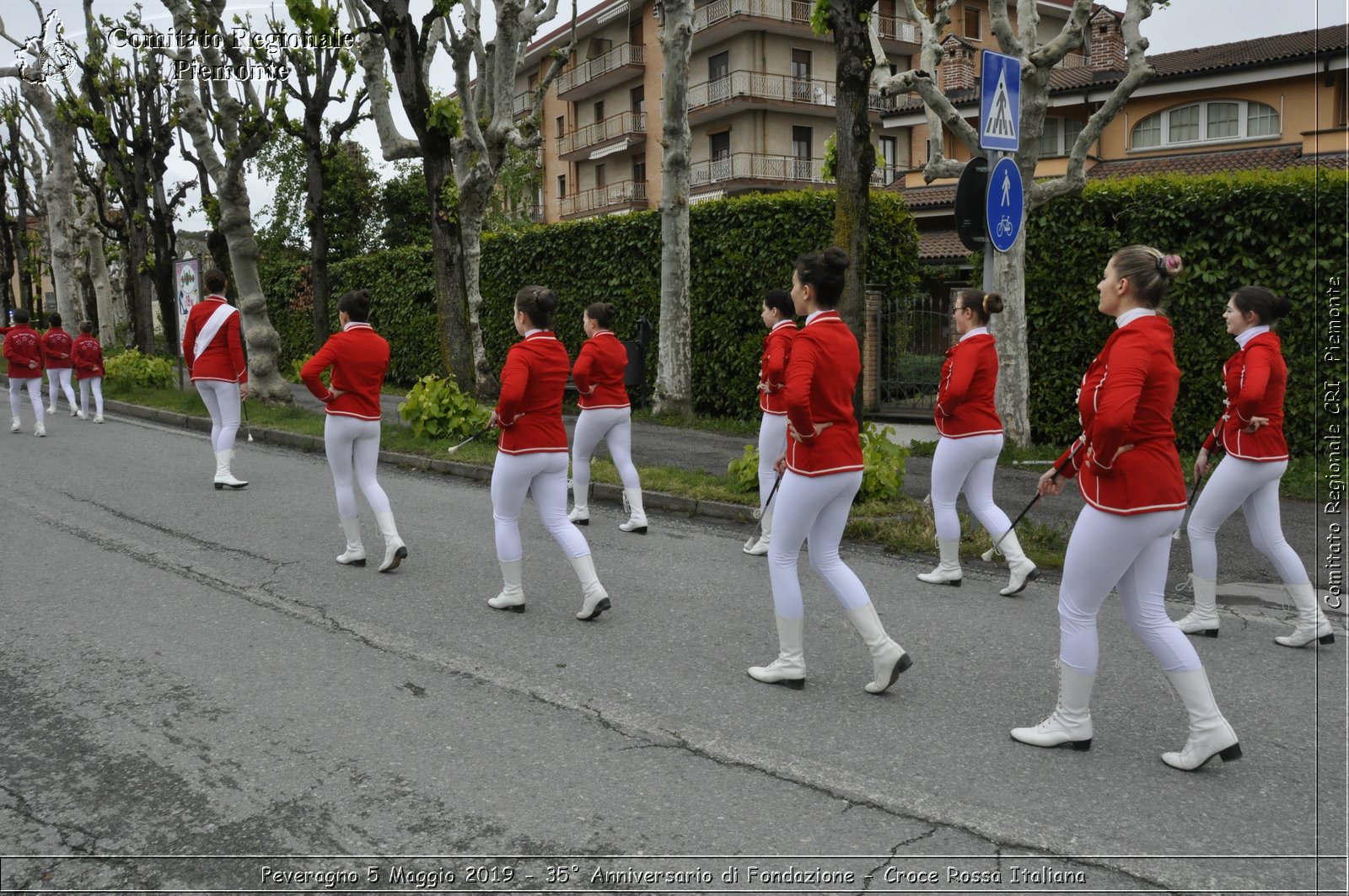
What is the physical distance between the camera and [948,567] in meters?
6.89

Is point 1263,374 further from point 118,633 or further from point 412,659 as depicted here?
point 118,633

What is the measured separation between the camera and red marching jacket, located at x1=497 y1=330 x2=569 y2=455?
5.78m

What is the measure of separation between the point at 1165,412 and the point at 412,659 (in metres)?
3.56

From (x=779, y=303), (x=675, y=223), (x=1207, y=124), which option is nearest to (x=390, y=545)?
(x=779, y=303)

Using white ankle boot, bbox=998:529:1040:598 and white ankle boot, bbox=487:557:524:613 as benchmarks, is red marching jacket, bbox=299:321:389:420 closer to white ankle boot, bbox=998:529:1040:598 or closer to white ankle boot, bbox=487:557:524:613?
white ankle boot, bbox=487:557:524:613

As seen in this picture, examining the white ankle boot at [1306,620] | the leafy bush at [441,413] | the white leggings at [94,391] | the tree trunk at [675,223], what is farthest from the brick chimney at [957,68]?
the white ankle boot at [1306,620]

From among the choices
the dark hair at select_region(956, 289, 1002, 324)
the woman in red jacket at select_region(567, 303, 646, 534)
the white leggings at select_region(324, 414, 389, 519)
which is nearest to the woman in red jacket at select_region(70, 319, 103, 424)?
the woman in red jacket at select_region(567, 303, 646, 534)

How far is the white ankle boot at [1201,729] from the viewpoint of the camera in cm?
389

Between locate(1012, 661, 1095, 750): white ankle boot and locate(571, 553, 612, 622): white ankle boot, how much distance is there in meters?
2.50

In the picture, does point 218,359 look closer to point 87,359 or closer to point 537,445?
point 537,445

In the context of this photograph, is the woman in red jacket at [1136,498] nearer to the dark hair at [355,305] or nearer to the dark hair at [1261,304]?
the dark hair at [1261,304]

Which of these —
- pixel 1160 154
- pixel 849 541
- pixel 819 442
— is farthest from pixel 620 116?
pixel 819 442

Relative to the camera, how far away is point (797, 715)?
4496 millimetres

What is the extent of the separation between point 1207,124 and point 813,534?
30267mm
